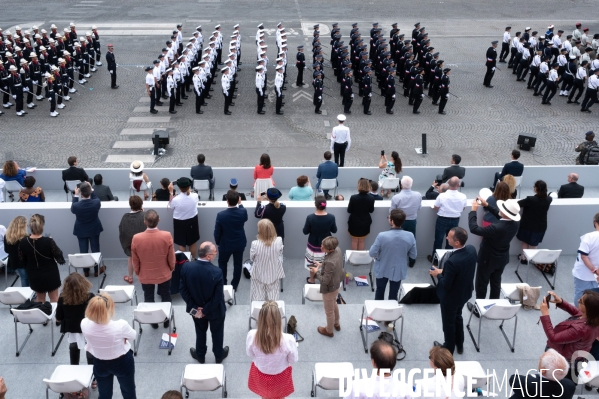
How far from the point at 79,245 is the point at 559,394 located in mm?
6973

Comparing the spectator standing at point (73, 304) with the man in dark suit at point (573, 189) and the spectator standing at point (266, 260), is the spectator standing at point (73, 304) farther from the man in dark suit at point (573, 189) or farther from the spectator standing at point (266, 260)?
the man in dark suit at point (573, 189)

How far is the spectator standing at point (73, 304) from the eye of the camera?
19.8ft

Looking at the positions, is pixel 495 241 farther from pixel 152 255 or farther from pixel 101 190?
pixel 101 190

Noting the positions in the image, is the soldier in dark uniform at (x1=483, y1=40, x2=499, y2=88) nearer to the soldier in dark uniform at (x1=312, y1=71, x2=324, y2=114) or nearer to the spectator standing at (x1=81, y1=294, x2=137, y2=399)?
the soldier in dark uniform at (x1=312, y1=71, x2=324, y2=114)

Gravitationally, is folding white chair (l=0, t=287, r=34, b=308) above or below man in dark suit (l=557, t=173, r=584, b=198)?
below

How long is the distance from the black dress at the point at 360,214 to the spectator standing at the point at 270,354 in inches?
150

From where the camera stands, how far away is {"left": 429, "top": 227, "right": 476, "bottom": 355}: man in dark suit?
21.3ft

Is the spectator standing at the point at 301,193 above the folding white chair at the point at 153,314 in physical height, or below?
above

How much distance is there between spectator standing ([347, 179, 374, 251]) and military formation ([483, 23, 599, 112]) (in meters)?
12.5

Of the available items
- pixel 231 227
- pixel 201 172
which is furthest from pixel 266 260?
pixel 201 172

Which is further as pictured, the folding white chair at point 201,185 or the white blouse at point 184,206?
the folding white chair at point 201,185

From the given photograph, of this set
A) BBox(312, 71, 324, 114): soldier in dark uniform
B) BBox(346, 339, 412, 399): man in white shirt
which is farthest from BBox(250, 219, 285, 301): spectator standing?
BBox(312, 71, 324, 114): soldier in dark uniform

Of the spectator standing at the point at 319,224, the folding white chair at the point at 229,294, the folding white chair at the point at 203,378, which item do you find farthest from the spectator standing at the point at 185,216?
the folding white chair at the point at 203,378

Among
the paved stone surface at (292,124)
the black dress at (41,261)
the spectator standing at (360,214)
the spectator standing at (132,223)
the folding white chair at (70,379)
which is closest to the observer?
the folding white chair at (70,379)
